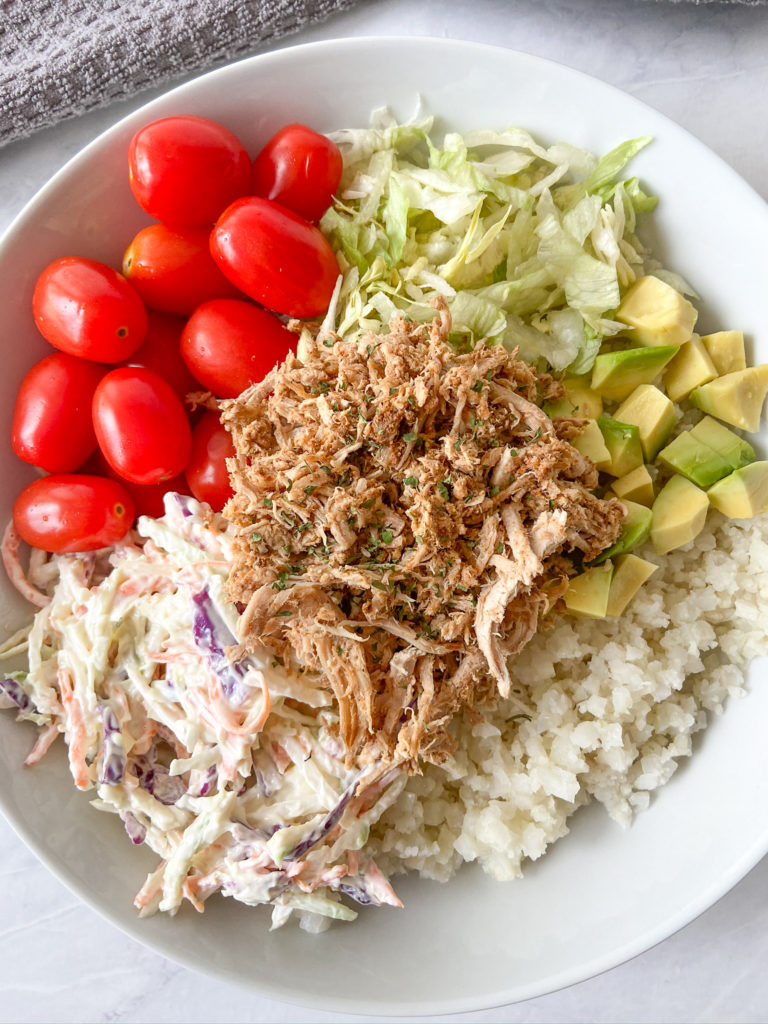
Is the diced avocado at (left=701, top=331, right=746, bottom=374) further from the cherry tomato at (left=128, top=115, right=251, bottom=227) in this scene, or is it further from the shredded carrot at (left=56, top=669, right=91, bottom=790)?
the shredded carrot at (left=56, top=669, right=91, bottom=790)

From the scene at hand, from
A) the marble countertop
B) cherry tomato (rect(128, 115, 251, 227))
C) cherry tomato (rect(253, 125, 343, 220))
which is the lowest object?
the marble countertop

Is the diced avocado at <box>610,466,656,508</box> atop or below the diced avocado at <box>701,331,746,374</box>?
below

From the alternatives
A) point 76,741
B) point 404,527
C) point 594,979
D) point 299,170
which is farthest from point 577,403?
point 594,979

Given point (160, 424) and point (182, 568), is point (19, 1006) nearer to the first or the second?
point (182, 568)

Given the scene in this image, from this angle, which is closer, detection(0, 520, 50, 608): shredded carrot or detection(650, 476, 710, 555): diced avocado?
detection(650, 476, 710, 555): diced avocado

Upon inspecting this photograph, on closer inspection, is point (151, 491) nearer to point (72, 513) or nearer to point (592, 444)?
point (72, 513)

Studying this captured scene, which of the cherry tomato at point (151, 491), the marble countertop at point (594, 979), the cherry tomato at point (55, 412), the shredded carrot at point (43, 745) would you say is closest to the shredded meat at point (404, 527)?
the cherry tomato at point (151, 491)

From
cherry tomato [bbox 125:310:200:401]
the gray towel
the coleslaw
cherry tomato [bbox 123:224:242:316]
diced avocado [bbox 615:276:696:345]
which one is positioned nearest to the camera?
the coleslaw

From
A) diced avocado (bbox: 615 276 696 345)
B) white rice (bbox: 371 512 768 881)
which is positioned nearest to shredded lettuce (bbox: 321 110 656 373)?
diced avocado (bbox: 615 276 696 345)
